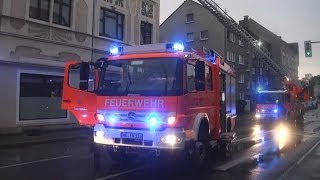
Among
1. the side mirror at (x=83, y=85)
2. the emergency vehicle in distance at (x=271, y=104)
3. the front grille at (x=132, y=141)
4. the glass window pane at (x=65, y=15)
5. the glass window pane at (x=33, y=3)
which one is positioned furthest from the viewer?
the emergency vehicle in distance at (x=271, y=104)

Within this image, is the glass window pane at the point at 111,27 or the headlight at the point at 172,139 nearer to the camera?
the headlight at the point at 172,139

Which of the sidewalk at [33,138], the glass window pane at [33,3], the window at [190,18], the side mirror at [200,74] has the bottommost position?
the sidewalk at [33,138]

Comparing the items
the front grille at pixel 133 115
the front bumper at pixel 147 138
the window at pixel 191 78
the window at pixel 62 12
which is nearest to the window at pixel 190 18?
the window at pixel 62 12

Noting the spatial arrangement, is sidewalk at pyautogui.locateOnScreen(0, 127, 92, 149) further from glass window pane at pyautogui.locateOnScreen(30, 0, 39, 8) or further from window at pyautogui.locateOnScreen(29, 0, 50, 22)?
glass window pane at pyautogui.locateOnScreen(30, 0, 39, 8)

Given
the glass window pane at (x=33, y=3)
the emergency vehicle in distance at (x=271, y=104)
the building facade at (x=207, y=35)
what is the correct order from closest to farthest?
the glass window pane at (x=33, y=3)
the emergency vehicle in distance at (x=271, y=104)
the building facade at (x=207, y=35)

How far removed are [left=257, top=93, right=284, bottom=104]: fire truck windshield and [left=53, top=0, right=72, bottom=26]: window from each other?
45.9 ft

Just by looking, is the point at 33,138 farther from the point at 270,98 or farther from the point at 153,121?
the point at 270,98

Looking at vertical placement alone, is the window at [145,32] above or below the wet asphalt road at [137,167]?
above

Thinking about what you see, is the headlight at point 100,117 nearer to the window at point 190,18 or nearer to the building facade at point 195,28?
the building facade at point 195,28

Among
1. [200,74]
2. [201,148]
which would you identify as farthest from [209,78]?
[201,148]

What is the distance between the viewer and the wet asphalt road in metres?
9.56

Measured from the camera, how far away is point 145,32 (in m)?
30.8

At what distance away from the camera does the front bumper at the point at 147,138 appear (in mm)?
9148

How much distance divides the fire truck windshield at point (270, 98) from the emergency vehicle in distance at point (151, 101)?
1904cm
